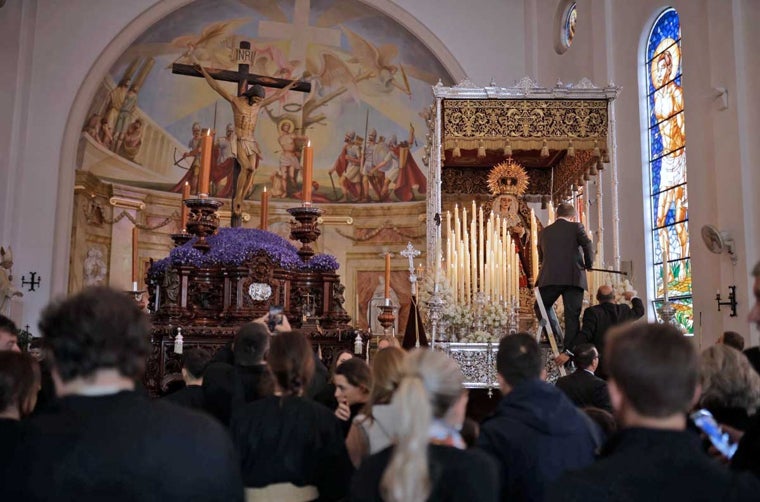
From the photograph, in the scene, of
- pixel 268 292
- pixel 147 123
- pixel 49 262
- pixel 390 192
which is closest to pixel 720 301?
pixel 268 292

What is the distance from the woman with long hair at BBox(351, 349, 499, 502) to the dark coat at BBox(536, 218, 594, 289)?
5278 mm

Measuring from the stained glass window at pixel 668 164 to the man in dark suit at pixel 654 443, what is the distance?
964 centimetres

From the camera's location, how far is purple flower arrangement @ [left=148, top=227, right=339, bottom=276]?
25.5 ft

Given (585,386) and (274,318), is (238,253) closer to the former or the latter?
(274,318)

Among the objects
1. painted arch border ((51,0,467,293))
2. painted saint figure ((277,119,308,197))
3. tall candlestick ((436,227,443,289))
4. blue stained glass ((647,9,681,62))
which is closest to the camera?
tall candlestick ((436,227,443,289))

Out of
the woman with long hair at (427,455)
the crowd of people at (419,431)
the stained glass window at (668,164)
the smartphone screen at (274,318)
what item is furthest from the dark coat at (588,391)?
the stained glass window at (668,164)

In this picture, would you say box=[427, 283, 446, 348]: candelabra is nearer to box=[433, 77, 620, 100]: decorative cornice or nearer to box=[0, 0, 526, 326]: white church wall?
box=[433, 77, 620, 100]: decorative cornice

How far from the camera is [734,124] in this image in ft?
31.7

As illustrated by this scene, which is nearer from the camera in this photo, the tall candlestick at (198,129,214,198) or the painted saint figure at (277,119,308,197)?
the tall candlestick at (198,129,214,198)

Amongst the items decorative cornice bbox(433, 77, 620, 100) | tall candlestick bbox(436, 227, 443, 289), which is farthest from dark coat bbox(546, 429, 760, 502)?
decorative cornice bbox(433, 77, 620, 100)

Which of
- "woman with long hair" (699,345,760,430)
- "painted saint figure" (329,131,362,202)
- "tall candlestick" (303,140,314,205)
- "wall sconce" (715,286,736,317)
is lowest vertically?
"woman with long hair" (699,345,760,430)

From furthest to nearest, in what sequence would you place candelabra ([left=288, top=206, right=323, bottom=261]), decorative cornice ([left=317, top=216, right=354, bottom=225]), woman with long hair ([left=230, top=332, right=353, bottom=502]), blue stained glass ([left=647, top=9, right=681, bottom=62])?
decorative cornice ([left=317, top=216, right=354, bottom=225]), blue stained glass ([left=647, top=9, right=681, bottom=62]), candelabra ([left=288, top=206, right=323, bottom=261]), woman with long hair ([left=230, top=332, right=353, bottom=502])

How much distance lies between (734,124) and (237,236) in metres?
6.27

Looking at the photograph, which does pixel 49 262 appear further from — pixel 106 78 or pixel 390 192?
pixel 390 192
